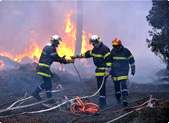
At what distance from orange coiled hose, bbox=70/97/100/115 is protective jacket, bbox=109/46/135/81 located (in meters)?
1.21

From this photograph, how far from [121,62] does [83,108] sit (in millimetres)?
1904

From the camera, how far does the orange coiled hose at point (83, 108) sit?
17.0 feet

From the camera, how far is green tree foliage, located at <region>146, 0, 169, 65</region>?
396 inches

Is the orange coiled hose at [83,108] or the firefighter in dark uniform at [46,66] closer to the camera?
the orange coiled hose at [83,108]

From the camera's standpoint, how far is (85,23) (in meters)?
21.8

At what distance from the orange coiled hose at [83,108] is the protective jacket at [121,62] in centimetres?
121

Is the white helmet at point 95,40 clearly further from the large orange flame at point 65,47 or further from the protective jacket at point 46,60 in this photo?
the large orange flame at point 65,47

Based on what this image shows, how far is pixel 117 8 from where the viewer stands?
965 inches

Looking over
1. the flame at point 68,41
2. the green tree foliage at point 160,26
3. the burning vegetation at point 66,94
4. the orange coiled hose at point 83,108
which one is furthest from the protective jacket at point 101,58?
the flame at point 68,41

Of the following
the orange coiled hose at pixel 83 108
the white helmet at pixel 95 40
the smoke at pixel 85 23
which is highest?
the smoke at pixel 85 23

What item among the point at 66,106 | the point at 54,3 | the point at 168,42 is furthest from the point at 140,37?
the point at 66,106

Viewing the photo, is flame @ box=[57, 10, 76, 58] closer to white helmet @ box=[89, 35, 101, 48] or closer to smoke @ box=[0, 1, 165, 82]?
smoke @ box=[0, 1, 165, 82]

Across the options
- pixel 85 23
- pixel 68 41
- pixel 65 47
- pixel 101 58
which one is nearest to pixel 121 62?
pixel 101 58

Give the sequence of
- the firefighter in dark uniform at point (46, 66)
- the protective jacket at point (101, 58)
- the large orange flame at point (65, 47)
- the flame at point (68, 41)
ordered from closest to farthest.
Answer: the protective jacket at point (101, 58)
the firefighter in dark uniform at point (46, 66)
the large orange flame at point (65, 47)
the flame at point (68, 41)
